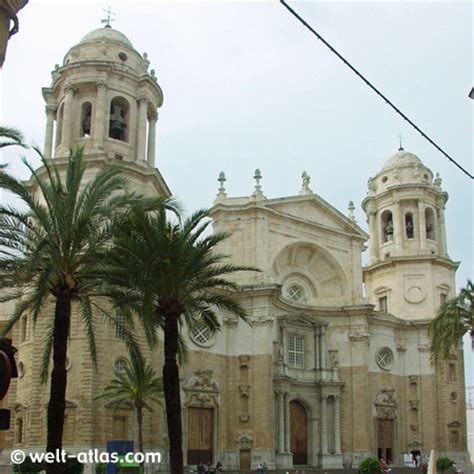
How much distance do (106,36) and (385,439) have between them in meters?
31.3

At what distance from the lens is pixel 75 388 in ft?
116

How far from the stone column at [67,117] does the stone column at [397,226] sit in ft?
84.2

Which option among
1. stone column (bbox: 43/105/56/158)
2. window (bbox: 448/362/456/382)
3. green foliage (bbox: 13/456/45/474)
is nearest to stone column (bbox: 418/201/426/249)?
window (bbox: 448/362/456/382)

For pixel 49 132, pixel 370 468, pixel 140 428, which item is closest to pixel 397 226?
pixel 370 468

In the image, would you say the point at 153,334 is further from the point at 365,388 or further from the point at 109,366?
the point at 365,388

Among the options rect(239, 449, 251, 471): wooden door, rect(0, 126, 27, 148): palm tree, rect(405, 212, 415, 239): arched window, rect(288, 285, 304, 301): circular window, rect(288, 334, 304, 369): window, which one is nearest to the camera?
rect(0, 126, 27, 148): palm tree

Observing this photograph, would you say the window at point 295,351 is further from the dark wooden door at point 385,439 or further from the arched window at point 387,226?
the arched window at point 387,226

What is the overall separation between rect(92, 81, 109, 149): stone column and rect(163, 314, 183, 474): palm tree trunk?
20362 millimetres

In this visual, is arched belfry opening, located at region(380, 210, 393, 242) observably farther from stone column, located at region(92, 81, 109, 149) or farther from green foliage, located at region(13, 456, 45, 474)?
green foliage, located at region(13, 456, 45, 474)

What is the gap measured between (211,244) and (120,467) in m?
10.1

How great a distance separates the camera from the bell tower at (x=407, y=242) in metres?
54.2

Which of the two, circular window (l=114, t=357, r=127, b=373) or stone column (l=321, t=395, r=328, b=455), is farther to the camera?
stone column (l=321, t=395, r=328, b=455)

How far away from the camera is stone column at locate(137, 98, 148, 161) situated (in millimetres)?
43062

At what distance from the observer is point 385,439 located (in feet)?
165
